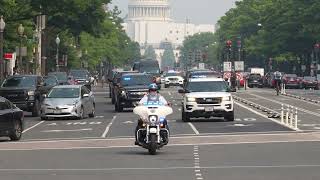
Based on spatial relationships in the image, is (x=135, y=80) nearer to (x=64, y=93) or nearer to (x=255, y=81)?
(x=64, y=93)

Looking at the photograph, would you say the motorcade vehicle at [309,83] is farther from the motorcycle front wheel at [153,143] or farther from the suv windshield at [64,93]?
the motorcycle front wheel at [153,143]

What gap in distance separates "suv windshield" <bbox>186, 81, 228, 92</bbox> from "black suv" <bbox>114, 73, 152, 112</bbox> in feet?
24.0

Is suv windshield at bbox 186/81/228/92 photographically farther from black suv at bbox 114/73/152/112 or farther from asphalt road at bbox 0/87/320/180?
black suv at bbox 114/73/152/112

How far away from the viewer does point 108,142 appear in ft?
92.3

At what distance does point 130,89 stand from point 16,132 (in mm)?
18461

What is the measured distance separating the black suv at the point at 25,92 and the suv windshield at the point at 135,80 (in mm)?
4281

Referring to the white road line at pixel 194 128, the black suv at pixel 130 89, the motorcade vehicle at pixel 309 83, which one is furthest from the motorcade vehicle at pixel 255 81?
the white road line at pixel 194 128

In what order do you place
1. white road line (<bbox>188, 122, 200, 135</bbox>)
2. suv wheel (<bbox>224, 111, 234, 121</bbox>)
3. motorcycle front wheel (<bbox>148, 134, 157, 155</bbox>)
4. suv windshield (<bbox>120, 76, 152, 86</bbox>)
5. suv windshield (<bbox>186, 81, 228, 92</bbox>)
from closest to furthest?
motorcycle front wheel (<bbox>148, 134, 157, 155</bbox>) < white road line (<bbox>188, 122, 200, 135</bbox>) < suv wheel (<bbox>224, 111, 234, 121</bbox>) < suv windshield (<bbox>186, 81, 228, 92</bbox>) < suv windshield (<bbox>120, 76, 152, 86</bbox>)

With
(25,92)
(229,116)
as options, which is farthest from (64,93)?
(229,116)

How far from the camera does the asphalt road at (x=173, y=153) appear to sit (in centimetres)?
1864

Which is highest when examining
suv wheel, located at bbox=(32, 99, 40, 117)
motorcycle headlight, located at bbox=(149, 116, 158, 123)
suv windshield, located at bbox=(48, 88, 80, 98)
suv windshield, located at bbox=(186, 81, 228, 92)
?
suv windshield, located at bbox=(186, 81, 228, 92)

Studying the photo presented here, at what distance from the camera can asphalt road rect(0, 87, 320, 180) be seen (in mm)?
18641

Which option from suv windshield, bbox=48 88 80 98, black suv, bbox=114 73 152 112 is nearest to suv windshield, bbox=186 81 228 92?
suv windshield, bbox=48 88 80 98

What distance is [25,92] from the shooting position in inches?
1780
